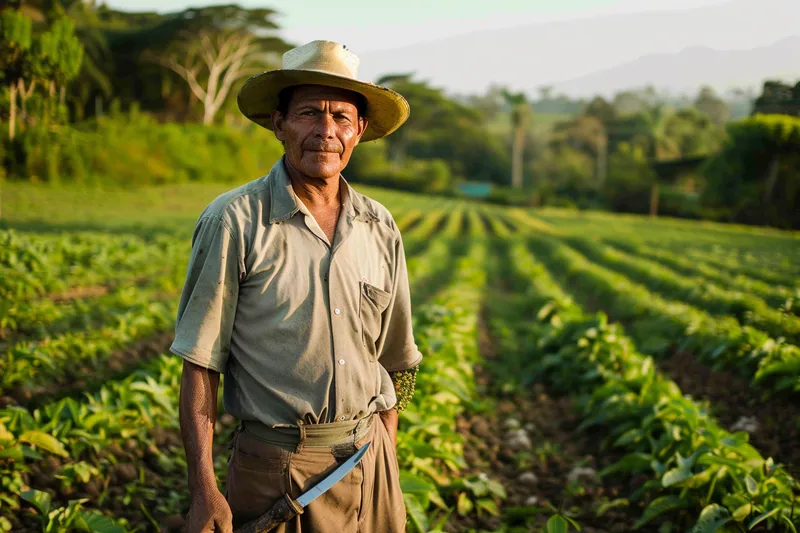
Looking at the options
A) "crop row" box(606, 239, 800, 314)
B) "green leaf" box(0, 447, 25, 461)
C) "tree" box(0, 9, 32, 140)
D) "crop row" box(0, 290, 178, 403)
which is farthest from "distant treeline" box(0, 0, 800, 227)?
"green leaf" box(0, 447, 25, 461)

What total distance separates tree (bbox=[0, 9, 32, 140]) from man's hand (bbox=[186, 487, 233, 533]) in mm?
4343

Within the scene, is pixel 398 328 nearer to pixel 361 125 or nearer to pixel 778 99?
pixel 361 125

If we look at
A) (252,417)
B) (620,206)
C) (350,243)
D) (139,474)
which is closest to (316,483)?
(252,417)

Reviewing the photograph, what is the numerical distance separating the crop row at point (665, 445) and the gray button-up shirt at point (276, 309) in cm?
235

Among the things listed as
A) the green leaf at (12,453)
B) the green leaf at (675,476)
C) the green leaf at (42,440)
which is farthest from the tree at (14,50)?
the green leaf at (675,476)

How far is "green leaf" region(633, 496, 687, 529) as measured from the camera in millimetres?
3873

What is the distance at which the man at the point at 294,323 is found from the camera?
1991 millimetres

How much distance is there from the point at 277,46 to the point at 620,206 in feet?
113

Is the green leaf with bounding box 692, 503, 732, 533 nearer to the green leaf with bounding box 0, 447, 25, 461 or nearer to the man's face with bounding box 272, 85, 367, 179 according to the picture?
the man's face with bounding box 272, 85, 367, 179

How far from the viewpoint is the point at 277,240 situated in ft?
6.80

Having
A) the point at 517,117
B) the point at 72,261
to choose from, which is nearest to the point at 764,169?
the point at 72,261

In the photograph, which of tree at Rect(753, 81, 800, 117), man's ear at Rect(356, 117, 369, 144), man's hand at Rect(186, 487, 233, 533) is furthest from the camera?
tree at Rect(753, 81, 800, 117)

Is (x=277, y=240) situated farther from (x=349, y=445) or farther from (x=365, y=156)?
(x=365, y=156)

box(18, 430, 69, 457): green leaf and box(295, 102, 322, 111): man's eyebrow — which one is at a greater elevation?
box(295, 102, 322, 111): man's eyebrow
